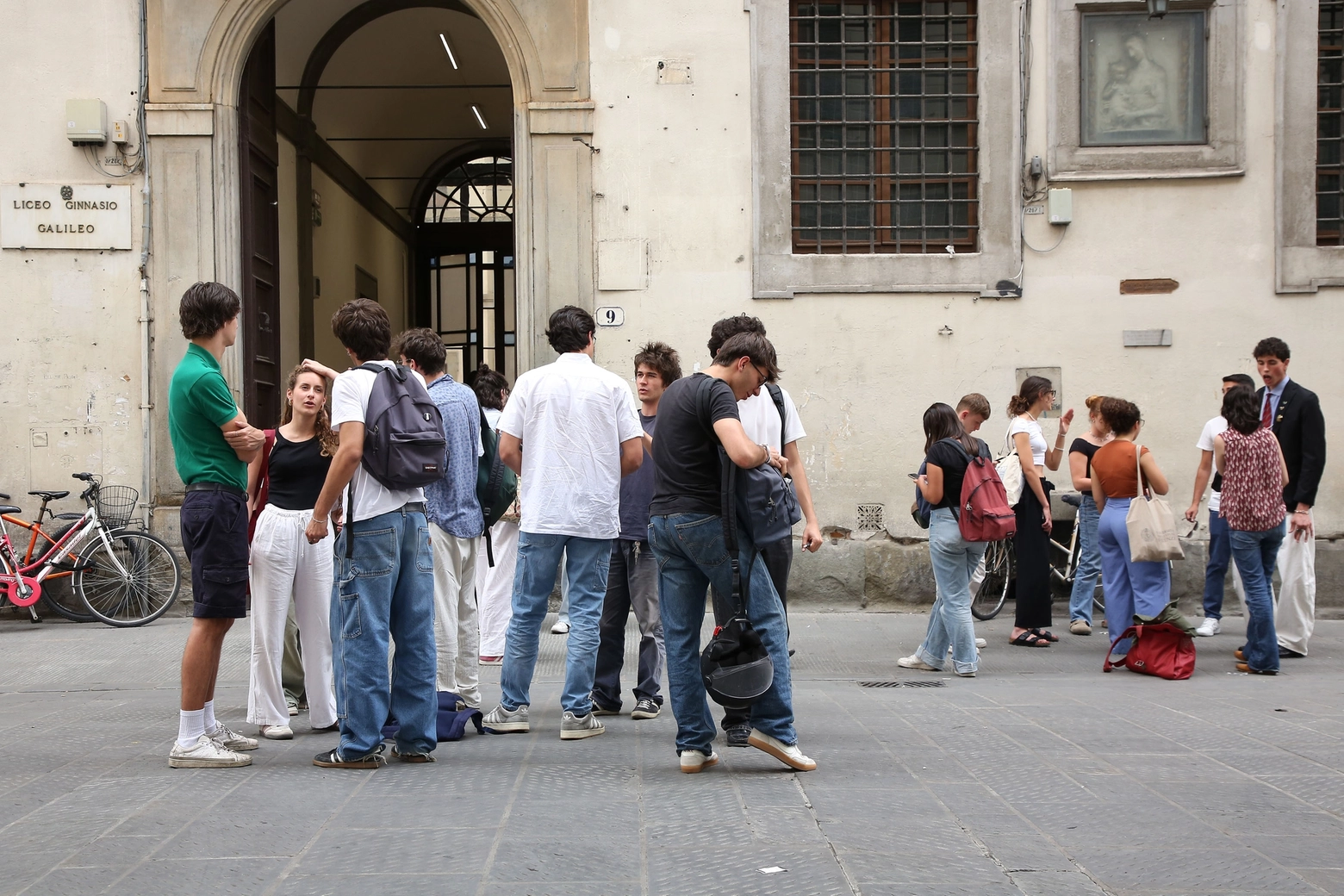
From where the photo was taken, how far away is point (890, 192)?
1039 cm

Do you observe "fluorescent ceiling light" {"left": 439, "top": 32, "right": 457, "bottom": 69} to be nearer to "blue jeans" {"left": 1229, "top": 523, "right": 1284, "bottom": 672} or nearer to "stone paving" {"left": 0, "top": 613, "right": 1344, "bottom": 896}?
"stone paving" {"left": 0, "top": 613, "right": 1344, "bottom": 896}

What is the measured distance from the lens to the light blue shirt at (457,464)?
5.73 meters

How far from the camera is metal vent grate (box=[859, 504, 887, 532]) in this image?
10.0m

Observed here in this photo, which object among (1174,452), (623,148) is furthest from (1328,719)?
(623,148)

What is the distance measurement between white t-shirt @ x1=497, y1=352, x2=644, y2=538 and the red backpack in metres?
2.47

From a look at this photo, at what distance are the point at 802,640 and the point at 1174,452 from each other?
143 inches

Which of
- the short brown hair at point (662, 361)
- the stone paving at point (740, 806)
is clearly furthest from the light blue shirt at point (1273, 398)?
the short brown hair at point (662, 361)

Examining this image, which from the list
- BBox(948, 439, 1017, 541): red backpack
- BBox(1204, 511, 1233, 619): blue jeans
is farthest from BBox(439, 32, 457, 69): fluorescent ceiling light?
BBox(1204, 511, 1233, 619): blue jeans

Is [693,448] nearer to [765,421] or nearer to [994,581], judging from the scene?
[765,421]

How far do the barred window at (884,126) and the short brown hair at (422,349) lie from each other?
5.14 m

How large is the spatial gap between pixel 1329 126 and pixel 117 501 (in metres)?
A: 10.2

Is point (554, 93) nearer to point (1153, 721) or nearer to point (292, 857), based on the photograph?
point (1153, 721)

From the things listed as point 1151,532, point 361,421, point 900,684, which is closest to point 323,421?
point 361,421

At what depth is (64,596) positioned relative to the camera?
9.84 metres
